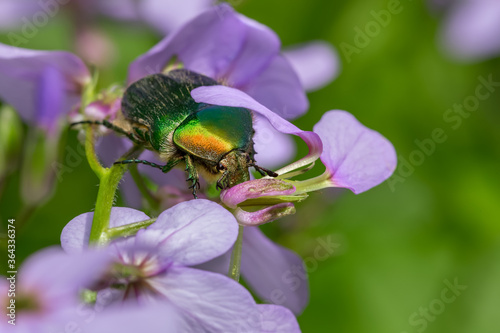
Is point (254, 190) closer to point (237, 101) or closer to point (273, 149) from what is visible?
point (237, 101)

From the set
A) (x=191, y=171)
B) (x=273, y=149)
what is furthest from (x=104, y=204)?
(x=273, y=149)

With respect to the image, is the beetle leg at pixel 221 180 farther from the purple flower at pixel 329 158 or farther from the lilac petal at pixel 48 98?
the lilac petal at pixel 48 98

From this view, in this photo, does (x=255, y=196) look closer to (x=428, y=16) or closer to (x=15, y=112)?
(x=15, y=112)

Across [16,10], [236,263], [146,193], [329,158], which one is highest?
[329,158]

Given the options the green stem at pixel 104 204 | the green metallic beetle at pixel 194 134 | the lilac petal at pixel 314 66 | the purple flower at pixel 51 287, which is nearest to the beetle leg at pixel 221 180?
the green metallic beetle at pixel 194 134

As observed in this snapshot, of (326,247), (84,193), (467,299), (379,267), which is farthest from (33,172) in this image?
(467,299)

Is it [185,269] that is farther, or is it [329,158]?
[329,158]

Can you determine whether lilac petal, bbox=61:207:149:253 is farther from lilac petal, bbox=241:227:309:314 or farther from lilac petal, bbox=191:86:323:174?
lilac petal, bbox=241:227:309:314
